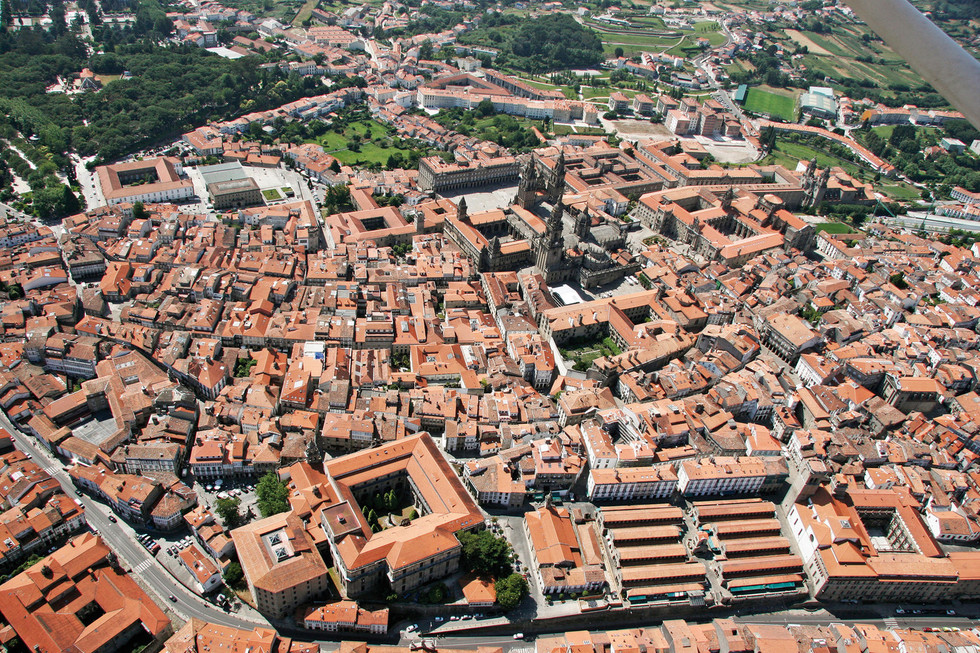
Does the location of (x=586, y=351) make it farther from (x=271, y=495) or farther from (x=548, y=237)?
(x=271, y=495)

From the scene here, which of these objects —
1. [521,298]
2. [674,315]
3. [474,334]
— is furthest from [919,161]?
[474,334]

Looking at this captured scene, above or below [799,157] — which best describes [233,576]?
below

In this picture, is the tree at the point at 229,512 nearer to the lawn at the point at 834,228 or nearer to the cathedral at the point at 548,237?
the cathedral at the point at 548,237

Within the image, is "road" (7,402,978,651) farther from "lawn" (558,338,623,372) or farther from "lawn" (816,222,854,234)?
"lawn" (816,222,854,234)

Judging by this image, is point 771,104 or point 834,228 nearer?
point 834,228

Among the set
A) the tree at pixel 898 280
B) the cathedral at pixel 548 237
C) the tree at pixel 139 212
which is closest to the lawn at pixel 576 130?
the cathedral at pixel 548 237

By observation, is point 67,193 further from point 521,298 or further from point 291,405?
point 521,298

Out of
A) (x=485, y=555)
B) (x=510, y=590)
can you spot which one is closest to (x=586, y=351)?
(x=485, y=555)
